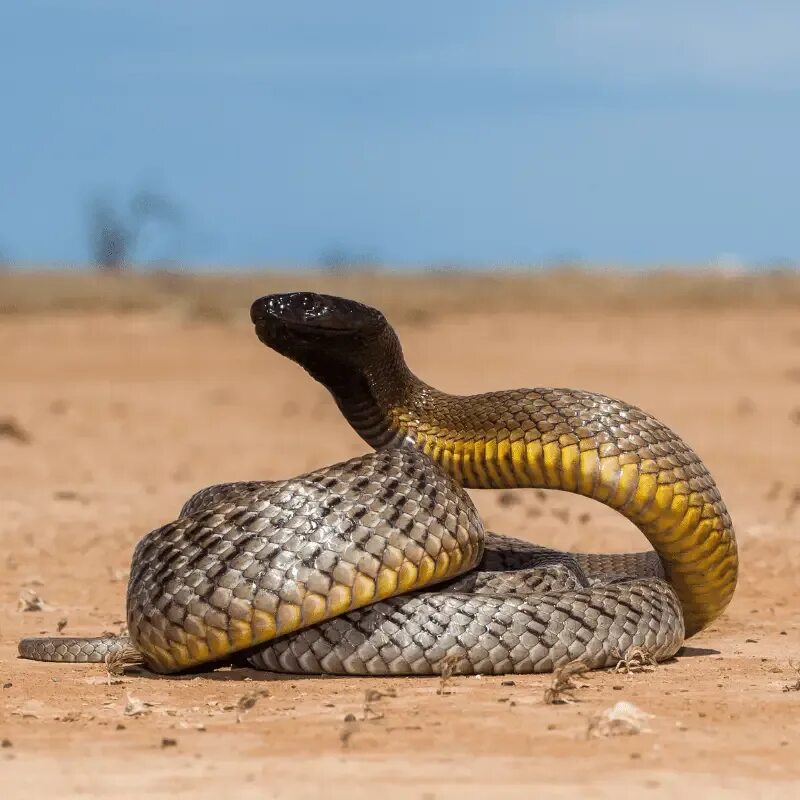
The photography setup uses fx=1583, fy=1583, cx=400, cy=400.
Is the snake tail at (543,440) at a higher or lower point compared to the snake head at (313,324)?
lower

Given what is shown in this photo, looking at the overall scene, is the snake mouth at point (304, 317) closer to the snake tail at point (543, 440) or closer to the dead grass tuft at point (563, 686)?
the snake tail at point (543, 440)

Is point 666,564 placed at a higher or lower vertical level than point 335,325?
lower

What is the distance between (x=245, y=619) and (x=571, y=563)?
9.03 ft

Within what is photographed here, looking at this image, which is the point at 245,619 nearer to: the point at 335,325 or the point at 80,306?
the point at 335,325

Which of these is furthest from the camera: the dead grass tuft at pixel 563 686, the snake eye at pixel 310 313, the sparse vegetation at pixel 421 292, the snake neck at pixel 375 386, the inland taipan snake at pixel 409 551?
the sparse vegetation at pixel 421 292

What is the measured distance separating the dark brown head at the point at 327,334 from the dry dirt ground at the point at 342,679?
1.95m

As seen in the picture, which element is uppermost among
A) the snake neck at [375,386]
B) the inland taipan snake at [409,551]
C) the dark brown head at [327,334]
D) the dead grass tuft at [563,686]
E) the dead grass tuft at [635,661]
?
the dark brown head at [327,334]

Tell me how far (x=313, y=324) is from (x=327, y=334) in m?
0.13

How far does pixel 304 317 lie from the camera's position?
8.63 meters

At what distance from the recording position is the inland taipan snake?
7.32 meters

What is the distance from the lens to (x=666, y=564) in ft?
29.2

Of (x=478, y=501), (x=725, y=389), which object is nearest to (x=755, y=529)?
(x=478, y=501)

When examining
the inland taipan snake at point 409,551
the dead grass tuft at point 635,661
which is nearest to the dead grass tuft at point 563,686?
the inland taipan snake at point 409,551

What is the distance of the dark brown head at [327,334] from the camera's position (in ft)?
28.3
